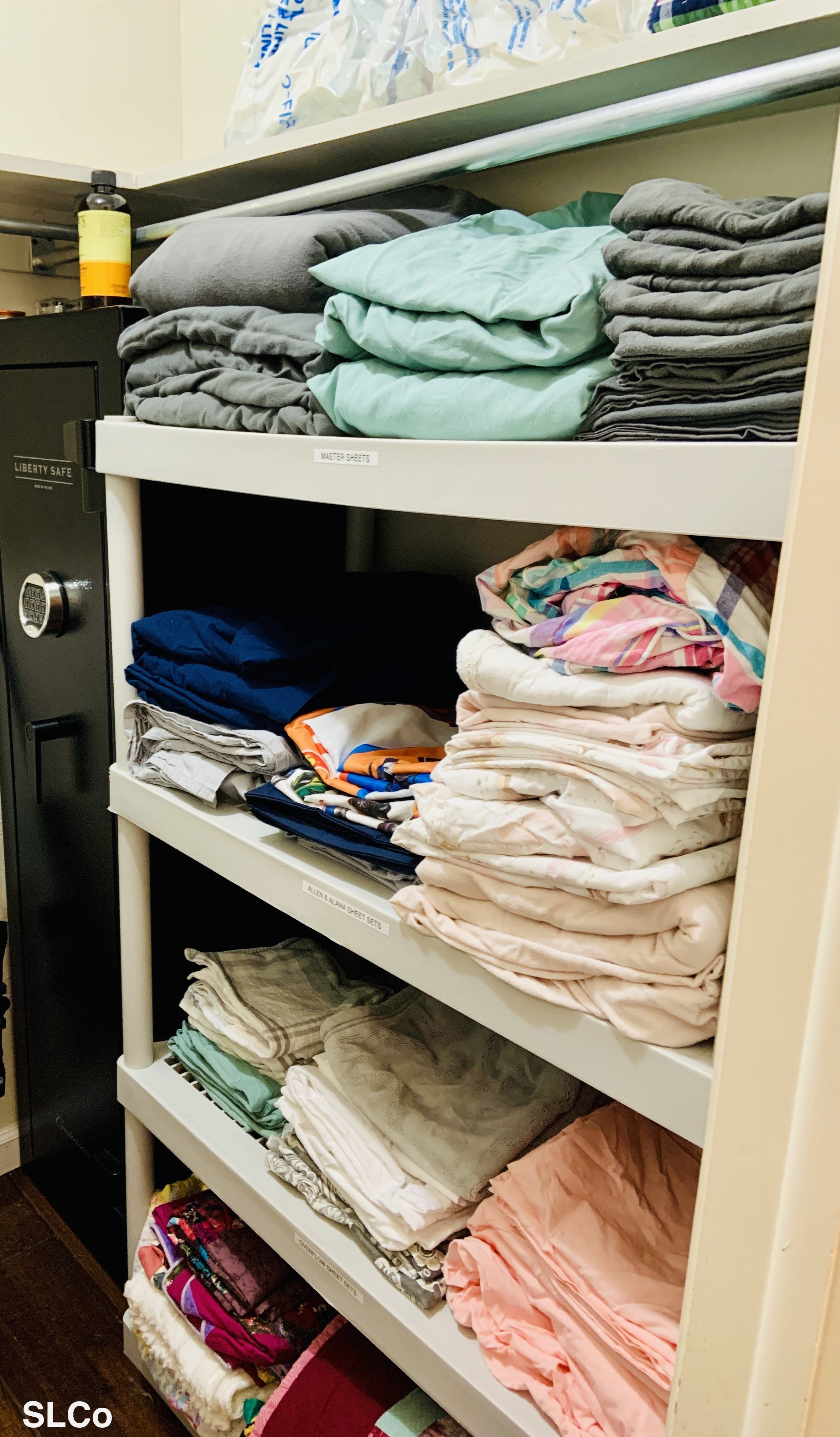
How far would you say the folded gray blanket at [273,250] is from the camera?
98 centimetres

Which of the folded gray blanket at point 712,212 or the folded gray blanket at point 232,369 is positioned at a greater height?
the folded gray blanket at point 712,212

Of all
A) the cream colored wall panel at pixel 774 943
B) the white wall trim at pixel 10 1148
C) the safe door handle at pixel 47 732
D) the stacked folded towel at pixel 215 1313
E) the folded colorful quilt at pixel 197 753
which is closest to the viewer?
the cream colored wall panel at pixel 774 943

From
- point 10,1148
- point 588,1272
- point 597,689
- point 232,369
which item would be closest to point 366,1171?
point 588,1272

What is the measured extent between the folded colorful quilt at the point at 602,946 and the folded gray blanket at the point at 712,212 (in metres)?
0.43

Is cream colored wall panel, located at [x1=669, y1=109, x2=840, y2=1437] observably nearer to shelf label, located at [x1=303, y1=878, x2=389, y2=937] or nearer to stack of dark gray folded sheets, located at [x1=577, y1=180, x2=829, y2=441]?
stack of dark gray folded sheets, located at [x1=577, y1=180, x2=829, y2=441]

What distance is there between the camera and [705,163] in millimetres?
1032

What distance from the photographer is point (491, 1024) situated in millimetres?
826

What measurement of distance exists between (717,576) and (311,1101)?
2.42 ft

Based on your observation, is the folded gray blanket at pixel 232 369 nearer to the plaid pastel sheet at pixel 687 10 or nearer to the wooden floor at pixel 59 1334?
the plaid pastel sheet at pixel 687 10

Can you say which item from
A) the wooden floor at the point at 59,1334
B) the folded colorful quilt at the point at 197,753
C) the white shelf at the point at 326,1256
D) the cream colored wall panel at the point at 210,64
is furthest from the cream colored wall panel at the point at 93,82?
the wooden floor at the point at 59,1334

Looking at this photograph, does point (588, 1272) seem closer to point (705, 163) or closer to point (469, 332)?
point (469, 332)

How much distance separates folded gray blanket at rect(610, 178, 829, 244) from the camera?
2.02 feet

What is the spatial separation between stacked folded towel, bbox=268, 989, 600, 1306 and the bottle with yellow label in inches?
38.9

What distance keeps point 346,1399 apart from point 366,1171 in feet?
→ 0.95
